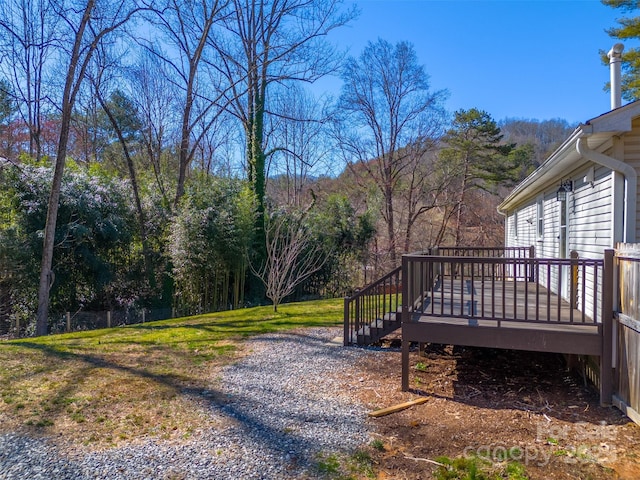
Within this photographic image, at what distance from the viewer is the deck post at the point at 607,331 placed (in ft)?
11.7

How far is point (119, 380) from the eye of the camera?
4531mm

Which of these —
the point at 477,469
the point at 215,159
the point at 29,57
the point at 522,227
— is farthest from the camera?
the point at 215,159

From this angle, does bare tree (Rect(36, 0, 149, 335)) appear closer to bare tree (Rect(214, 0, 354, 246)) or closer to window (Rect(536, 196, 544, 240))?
bare tree (Rect(214, 0, 354, 246))

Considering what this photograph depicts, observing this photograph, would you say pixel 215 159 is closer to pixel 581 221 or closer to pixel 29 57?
pixel 29 57

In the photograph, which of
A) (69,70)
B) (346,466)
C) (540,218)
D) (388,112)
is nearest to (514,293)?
(346,466)

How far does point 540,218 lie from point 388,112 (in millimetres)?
13394

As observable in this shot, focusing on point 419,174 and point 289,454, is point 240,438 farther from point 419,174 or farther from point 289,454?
point 419,174

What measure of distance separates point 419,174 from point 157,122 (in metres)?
12.9

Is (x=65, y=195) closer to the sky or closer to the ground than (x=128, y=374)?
closer to the sky

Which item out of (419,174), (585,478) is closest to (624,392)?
(585,478)

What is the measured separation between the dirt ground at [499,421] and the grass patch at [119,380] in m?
1.72

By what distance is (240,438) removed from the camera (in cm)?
312

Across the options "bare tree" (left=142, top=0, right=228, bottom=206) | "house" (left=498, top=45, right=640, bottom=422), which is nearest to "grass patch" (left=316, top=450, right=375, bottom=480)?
"house" (left=498, top=45, right=640, bottom=422)

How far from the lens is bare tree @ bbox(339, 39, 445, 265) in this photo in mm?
19312
